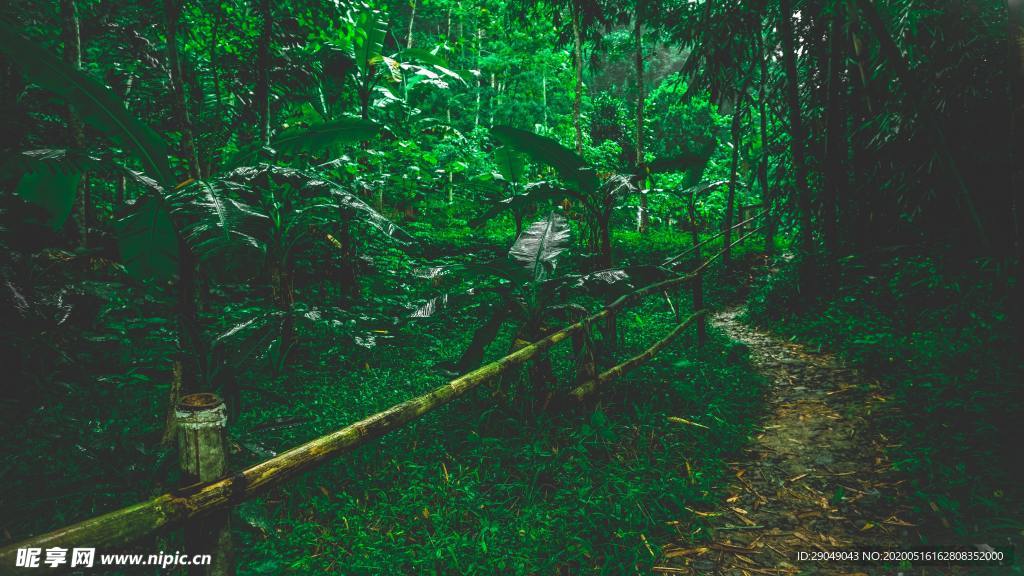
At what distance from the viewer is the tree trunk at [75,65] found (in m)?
3.26

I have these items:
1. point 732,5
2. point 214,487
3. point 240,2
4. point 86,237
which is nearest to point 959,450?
point 214,487

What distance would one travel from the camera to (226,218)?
249 cm

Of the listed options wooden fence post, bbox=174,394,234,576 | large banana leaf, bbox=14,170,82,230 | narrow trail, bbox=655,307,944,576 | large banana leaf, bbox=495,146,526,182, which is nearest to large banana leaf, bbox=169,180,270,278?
large banana leaf, bbox=14,170,82,230

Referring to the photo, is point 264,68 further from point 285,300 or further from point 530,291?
point 530,291

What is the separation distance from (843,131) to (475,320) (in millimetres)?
4703

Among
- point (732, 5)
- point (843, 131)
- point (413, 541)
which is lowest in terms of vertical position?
point (413, 541)

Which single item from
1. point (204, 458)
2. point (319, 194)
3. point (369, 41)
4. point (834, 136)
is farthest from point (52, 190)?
point (834, 136)

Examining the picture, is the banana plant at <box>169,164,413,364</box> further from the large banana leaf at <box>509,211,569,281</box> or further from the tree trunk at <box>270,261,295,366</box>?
the large banana leaf at <box>509,211,569,281</box>

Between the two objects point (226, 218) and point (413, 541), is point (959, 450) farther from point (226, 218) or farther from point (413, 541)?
point (226, 218)

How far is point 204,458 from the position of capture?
4.88 feet

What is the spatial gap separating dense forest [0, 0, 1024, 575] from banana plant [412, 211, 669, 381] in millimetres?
24

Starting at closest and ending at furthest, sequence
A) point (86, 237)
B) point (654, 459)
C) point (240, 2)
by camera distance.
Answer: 1. point (654, 459)
2. point (86, 237)
3. point (240, 2)

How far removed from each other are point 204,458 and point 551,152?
316 centimetres

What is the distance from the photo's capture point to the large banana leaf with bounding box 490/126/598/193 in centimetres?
380
